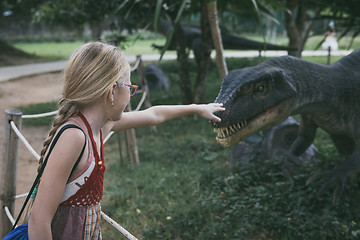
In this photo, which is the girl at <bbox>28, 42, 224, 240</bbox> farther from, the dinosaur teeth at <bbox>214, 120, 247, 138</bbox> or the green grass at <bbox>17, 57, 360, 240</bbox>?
the green grass at <bbox>17, 57, 360, 240</bbox>

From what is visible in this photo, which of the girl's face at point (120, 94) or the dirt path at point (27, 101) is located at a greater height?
the girl's face at point (120, 94)

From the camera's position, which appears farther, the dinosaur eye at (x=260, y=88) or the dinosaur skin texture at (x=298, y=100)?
the dinosaur eye at (x=260, y=88)

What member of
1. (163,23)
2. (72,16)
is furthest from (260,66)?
(163,23)

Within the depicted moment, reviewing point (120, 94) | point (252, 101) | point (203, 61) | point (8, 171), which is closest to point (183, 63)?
point (203, 61)

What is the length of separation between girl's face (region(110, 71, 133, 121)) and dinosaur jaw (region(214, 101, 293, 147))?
0.88 meters

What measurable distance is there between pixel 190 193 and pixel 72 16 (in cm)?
434

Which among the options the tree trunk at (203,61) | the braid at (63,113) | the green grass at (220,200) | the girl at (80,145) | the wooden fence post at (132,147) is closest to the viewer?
the girl at (80,145)

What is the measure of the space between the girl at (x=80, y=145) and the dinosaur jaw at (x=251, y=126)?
89cm

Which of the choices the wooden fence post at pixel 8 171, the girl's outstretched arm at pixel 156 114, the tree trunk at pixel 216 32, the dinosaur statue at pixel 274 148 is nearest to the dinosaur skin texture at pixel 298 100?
the girl's outstretched arm at pixel 156 114

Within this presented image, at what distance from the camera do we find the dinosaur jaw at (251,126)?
225cm

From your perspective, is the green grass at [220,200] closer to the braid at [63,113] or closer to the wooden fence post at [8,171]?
the wooden fence post at [8,171]

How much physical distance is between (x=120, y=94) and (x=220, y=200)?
2.22 m

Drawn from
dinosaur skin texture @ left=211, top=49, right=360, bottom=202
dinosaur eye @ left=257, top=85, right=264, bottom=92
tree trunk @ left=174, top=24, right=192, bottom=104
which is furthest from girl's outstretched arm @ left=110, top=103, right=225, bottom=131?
tree trunk @ left=174, top=24, right=192, bottom=104

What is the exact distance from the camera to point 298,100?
8.43ft
